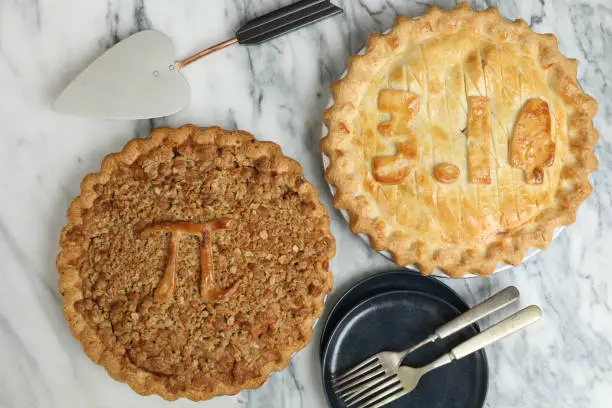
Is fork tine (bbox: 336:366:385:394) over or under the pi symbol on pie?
under

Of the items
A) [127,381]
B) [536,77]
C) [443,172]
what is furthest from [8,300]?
[536,77]

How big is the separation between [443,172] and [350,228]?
1.18 feet

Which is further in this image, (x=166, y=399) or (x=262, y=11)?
(x=262, y=11)

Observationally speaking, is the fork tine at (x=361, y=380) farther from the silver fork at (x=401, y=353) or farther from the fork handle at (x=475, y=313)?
the fork handle at (x=475, y=313)

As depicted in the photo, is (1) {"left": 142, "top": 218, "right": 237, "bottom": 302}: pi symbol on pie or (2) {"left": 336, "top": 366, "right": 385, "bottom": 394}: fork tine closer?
(1) {"left": 142, "top": 218, "right": 237, "bottom": 302}: pi symbol on pie

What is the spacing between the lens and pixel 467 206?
1952mm

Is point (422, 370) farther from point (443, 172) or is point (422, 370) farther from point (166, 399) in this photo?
point (166, 399)

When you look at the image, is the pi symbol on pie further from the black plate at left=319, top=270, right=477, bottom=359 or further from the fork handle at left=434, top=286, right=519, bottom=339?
the fork handle at left=434, top=286, right=519, bottom=339

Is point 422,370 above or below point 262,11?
below

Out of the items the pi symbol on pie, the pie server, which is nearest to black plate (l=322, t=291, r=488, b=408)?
the pi symbol on pie

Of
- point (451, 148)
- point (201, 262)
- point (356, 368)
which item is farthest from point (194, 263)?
point (451, 148)

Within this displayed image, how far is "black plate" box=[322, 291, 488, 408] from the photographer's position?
201 centimetres

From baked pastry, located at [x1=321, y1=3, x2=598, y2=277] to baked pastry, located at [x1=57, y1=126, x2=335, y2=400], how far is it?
223mm

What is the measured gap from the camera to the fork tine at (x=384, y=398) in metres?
1.95
